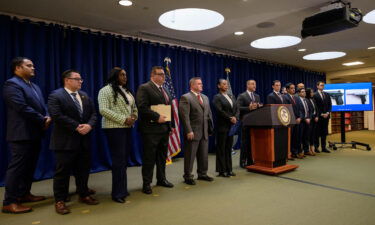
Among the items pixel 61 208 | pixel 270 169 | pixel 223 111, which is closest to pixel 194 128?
pixel 223 111

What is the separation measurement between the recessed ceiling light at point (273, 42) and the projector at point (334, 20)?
214 cm

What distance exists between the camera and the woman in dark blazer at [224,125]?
145 inches

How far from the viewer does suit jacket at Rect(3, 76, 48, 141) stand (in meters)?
2.53

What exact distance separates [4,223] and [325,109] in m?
6.06

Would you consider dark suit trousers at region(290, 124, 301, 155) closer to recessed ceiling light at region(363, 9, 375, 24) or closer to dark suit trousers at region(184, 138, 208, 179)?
recessed ceiling light at region(363, 9, 375, 24)

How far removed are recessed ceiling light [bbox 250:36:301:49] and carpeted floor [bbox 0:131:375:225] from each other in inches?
129

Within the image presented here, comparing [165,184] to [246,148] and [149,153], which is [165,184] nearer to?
[149,153]

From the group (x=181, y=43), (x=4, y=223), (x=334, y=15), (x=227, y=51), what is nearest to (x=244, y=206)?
(x=4, y=223)

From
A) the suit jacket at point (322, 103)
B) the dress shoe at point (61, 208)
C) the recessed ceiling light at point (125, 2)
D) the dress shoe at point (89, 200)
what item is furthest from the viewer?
the suit jacket at point (322, 103)

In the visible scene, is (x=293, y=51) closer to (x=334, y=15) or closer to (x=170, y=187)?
(x=334, y=15)

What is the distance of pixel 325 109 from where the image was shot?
19.2ft

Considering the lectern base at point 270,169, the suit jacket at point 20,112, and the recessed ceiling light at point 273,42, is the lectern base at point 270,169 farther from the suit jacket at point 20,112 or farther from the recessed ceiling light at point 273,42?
the recessed ceiling light at point 273,42

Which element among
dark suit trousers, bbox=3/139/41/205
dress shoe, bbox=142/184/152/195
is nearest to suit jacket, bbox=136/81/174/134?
dress shoe, bbox=142/184/152/195

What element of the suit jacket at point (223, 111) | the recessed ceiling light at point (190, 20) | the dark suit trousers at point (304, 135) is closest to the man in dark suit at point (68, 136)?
the suit jacket at point (223, 111)
